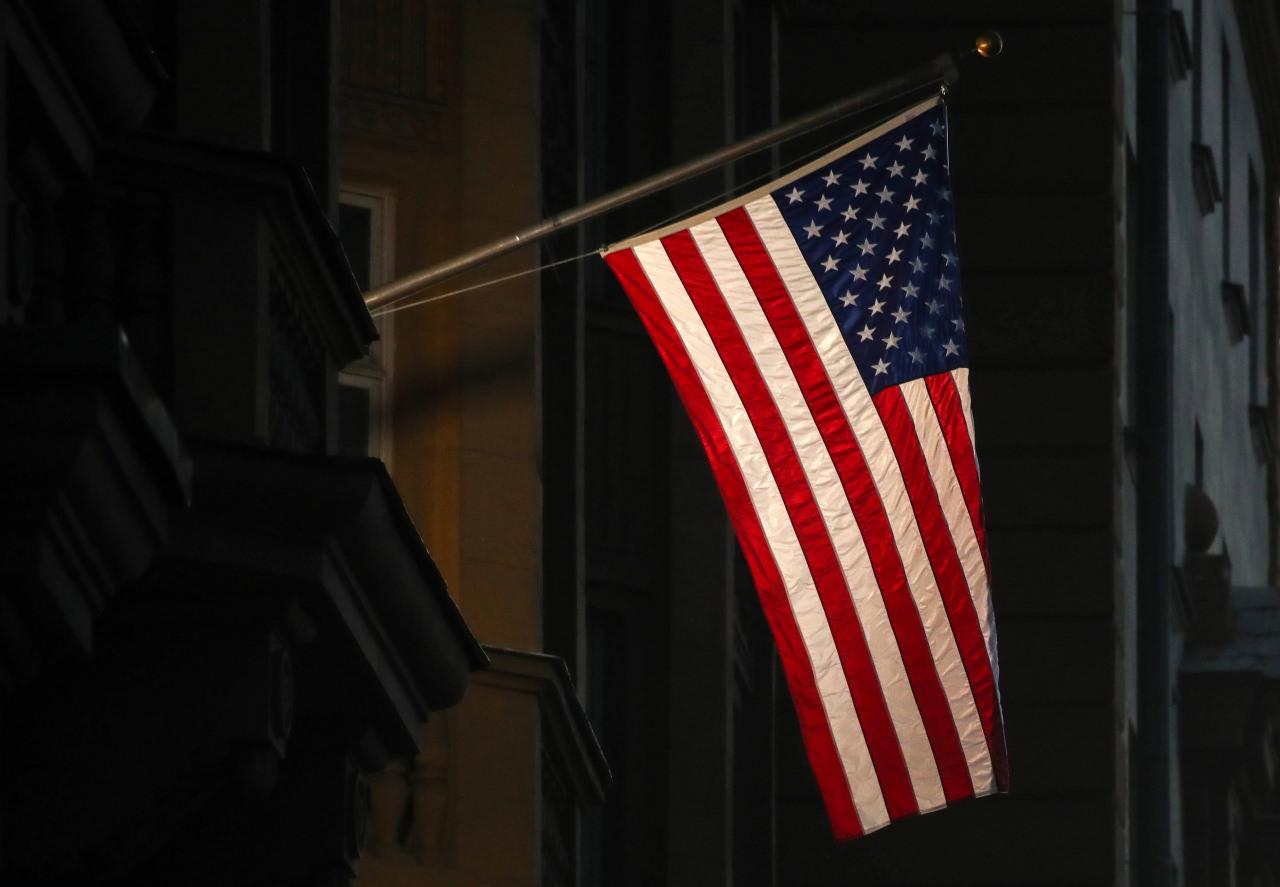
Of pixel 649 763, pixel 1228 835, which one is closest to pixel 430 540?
pixel 649 763

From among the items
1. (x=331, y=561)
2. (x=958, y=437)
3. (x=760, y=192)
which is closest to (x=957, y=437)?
(x=958, y=437)

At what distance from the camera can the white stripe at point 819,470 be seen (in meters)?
16.5

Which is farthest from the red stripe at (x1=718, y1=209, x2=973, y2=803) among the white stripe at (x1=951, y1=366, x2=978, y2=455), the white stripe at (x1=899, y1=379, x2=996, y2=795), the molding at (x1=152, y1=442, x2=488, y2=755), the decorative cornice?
the decorative cornice

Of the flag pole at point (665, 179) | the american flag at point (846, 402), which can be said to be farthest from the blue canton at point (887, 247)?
the flag pole at point (665, 179)

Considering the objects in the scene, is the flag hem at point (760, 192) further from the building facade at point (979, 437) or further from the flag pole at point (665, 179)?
the building facade at point (979, 437)

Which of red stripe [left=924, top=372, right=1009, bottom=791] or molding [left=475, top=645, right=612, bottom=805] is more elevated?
red stripe [left=924, top=372, right=1009, bottom=791]

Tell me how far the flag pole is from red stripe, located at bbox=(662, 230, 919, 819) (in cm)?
33

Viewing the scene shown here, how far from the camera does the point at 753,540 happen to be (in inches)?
659

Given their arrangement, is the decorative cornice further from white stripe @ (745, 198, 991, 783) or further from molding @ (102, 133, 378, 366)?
molding @ (102, 133, 378, 366)

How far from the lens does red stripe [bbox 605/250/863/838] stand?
16.4 meters

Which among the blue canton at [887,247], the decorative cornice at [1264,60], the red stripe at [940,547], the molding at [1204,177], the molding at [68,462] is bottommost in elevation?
the molding at [68,462]

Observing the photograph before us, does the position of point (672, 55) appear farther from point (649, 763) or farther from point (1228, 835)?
point (1228, 835)

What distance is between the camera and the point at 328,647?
12555mm

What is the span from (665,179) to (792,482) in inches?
56.0
